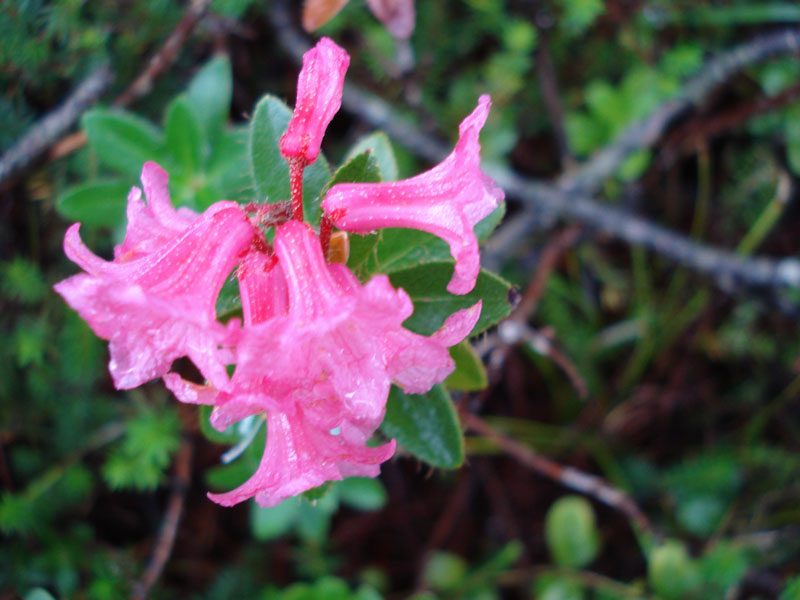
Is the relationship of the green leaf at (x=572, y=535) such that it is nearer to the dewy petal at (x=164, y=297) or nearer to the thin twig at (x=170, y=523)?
the thin twig at (x=170, y=523)

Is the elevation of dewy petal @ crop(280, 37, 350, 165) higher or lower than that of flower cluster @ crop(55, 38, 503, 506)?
higher

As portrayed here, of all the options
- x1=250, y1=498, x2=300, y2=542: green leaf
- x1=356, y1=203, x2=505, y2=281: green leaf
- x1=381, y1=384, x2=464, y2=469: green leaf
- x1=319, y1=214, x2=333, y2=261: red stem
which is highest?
x1=319, y1=214, x2=333, y2=261: red stem

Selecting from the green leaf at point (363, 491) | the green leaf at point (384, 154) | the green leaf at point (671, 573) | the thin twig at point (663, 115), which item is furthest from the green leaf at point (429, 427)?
the thin twig at point (663, 115)

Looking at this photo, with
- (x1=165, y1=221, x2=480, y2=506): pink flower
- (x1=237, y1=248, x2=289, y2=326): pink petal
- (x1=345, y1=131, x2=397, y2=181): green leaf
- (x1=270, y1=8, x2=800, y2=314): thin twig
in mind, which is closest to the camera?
(x1=165, y1=221, x2=480, y2=506): pink flower

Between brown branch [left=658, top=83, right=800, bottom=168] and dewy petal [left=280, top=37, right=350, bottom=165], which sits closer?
dewy petal [left=280, top=37, right=350, bottom=165]

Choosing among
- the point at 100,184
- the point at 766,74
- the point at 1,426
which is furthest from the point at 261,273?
the point at 766,74

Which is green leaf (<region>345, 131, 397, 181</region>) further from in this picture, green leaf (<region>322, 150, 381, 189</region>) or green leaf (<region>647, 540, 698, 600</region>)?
green leaf (<region>647, 540, 698, 600</region>)

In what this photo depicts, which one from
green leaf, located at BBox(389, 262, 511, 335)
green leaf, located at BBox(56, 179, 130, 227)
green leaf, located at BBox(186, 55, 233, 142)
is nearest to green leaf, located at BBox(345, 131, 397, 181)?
green leaf, located at BBox(389, 262, 511, 335)
